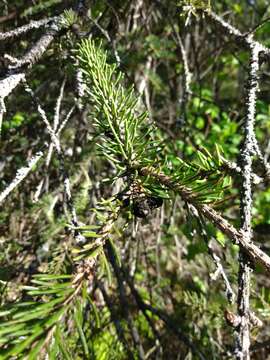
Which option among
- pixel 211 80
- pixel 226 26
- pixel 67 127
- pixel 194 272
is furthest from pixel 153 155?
pixel 211 80

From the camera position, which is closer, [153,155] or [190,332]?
[153,155]

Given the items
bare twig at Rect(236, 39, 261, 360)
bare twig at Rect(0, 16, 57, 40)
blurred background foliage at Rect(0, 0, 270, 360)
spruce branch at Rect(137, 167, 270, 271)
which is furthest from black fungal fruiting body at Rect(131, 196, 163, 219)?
bare twig at Rect(0, 16, 57, 40)

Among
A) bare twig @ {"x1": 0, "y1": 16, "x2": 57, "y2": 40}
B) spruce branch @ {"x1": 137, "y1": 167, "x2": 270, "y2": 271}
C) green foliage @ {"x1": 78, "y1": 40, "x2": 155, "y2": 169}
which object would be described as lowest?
spruce branch @ {"x1": 137, "y1": 167, "x2": 270, "y2": 271}

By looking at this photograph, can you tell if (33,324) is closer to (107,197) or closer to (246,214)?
(246,214)

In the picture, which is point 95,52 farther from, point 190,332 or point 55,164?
point 190,332

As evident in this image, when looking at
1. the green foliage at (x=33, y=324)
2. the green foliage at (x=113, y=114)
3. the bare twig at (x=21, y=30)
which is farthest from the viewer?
the bare twig at (x=21, y=30)

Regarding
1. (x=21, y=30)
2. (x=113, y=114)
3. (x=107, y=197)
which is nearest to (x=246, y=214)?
(x=113, y=114)

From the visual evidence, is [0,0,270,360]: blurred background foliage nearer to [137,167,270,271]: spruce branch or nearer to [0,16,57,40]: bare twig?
[0,16,57,40]: bare twig

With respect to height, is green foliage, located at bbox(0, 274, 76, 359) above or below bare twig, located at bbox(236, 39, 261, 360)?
below

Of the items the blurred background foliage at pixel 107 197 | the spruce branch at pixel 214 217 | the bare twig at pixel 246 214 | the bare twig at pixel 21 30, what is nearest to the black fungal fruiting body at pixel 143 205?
the spruce branch at pixel 214 217

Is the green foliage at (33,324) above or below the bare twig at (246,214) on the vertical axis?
below

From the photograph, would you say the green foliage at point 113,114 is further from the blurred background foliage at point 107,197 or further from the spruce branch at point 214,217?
the blurred background foliage at point 107,197
